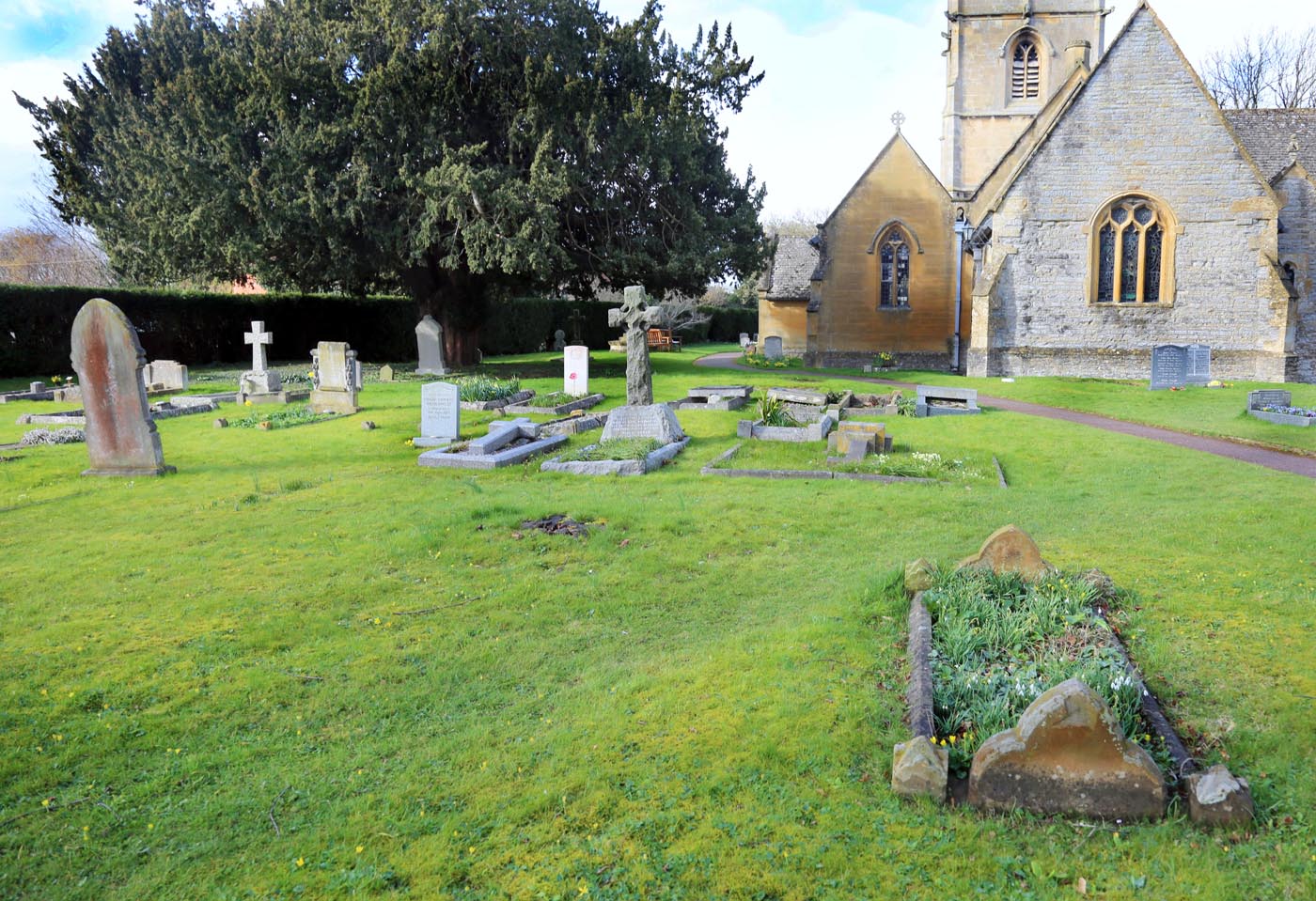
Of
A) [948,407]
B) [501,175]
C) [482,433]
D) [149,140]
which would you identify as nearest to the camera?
[482,433]

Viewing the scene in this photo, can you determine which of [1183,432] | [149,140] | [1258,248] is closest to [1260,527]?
[1183,432]

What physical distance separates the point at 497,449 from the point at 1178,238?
75.1 ft

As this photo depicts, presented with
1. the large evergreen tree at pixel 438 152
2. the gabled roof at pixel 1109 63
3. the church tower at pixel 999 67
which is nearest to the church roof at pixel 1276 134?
the gabled roof at pixel 1109 63

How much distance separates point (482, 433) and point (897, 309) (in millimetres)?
21068

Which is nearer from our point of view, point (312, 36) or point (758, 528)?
point (758, 528)

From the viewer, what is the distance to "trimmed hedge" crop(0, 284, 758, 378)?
24.2 meters

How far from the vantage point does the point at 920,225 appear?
30.8 m

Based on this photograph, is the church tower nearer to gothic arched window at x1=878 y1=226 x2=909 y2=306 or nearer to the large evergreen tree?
gothic arched window at x1=878 y1=226 x2=909 y2=306

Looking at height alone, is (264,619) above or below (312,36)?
below

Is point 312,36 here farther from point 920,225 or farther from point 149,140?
point 920,225

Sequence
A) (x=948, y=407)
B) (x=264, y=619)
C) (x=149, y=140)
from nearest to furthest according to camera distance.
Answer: (x=264, y=619)
(x=948, y=407)
(x=149, y=140)

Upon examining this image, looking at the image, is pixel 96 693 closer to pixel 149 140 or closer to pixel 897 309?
pixel 149 140

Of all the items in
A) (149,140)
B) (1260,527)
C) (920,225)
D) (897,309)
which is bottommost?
(1260,527)

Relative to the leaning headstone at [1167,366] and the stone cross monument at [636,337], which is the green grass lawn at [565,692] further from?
the leaning headstone at [1167,366]
